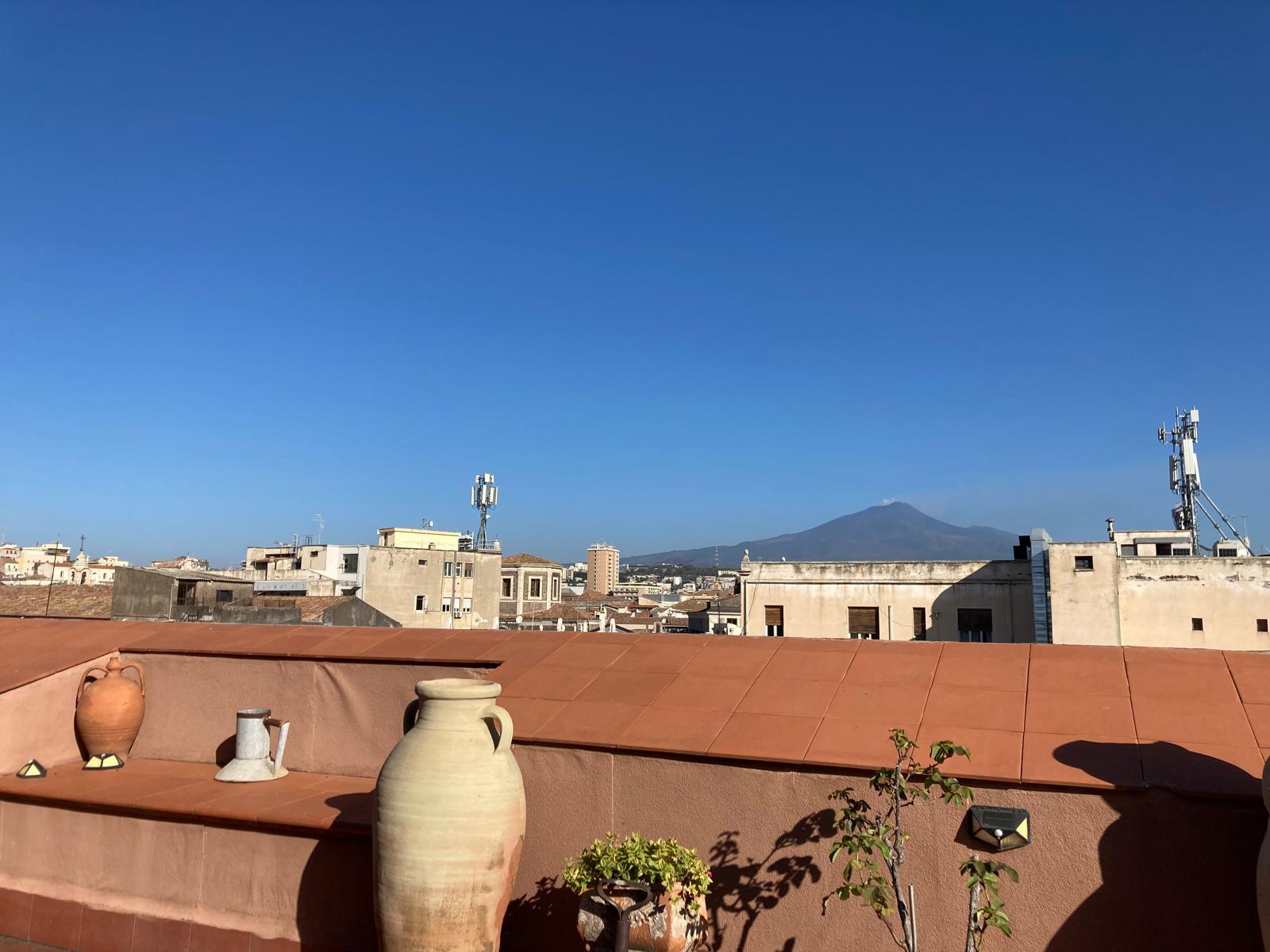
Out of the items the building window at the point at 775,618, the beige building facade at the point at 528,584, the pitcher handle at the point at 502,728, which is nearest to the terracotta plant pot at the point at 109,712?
the pitcher handle at the point at 502,728

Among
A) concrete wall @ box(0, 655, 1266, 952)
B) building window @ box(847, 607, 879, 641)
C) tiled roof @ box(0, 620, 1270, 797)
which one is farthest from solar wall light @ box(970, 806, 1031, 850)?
building window @ box(847, 607, 879, 641)

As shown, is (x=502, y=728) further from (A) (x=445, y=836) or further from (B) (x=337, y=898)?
(B) (x=337, y=898)

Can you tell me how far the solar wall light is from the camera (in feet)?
13.5

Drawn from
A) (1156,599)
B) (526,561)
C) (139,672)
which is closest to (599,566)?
(526,561)

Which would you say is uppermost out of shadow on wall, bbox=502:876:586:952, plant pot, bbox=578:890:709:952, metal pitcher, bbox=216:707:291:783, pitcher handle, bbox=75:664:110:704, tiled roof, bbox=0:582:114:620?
tiled roof, bbox=0:582:114:620

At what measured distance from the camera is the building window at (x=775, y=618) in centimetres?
3047

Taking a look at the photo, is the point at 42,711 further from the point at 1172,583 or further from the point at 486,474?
the point at 486,474

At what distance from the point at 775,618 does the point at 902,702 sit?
A: 26.0 m

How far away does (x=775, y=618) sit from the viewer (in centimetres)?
3058

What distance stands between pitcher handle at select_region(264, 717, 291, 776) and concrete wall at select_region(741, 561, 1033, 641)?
79.0 ft

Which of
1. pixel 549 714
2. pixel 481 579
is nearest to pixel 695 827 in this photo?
pixel 549 714

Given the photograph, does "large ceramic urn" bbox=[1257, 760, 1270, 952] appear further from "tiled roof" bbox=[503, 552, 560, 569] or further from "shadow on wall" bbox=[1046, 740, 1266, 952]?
"tiled roof" bbox=[503, 552, 560, 569]

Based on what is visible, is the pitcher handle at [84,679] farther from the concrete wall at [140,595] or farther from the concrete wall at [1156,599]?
the concrete wall at [1156,599]

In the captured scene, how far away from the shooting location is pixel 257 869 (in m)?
5.36
